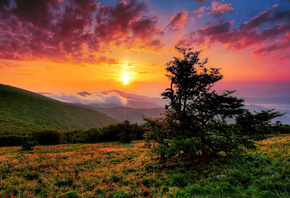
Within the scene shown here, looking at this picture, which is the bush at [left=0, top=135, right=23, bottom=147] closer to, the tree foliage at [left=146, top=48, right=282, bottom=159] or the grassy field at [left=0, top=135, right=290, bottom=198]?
the grassy field at [left=0, top=135, right=290, bottom=198]

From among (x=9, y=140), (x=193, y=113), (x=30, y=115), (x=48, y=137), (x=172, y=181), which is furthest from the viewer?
(x=30, y=115)

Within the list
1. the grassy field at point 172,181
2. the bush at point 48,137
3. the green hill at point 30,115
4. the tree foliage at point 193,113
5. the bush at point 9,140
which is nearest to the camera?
the grassy field at point 172,181

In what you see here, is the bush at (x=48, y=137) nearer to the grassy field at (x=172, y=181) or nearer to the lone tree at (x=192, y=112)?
the grassy field at (x=172, y=181)

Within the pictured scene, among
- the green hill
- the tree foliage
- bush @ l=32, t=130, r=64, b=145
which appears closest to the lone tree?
the tree foliage

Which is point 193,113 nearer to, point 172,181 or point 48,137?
point 172,181

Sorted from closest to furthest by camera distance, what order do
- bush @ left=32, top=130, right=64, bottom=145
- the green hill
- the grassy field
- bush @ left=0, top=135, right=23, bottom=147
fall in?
the grassy field → bush @ left=0, top=135, right=23, bottom=147 → bush @ left=32, top=130, right=64, bottom=145 → the green hill

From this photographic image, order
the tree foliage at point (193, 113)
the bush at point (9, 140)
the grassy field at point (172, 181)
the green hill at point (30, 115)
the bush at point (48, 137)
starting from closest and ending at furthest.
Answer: the grassy field at point (172, 181) → the tree foliage at point (193, 113) → the bush at point (9, 140) → the bush at point (48, 137) → the green hill at point (30, 115)

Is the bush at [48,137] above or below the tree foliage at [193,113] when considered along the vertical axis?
below

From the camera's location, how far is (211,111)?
1354 centimetres

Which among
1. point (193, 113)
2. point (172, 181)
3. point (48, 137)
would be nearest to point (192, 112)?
point (193, 113)

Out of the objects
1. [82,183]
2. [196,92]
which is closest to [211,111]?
[196,92]

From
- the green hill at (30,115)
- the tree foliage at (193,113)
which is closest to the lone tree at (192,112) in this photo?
the tree foliage at (193,113)

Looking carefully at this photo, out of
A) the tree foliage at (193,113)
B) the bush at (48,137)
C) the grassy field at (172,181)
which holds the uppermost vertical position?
the tree foliage at (193,113)

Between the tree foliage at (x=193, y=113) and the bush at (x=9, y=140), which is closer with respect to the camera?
the tree foliage at (x=193, y=113)
